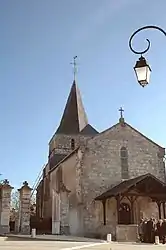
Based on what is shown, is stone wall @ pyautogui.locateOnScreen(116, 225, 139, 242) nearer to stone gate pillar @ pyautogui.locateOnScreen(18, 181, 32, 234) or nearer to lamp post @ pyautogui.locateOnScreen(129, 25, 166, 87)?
stone gate pillar @ pyautogui.locateOnScreen(18, 181, 32, 234)

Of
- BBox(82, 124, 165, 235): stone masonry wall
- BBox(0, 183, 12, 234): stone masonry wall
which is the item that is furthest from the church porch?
BBox(0, 183, 12, 234): stone masonry wall

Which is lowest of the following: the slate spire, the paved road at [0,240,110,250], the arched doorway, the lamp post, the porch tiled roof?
the paved road at [0,240,110,250]

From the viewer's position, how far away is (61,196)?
24797mm

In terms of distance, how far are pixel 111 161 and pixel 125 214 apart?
4.00m

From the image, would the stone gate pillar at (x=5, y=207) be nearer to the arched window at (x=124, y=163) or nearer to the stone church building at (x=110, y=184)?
the stone church building at (x=110, y=184)

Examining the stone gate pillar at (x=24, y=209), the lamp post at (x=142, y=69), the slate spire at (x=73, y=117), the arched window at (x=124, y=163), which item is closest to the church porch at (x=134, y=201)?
the arched window at (x=124, y=163)

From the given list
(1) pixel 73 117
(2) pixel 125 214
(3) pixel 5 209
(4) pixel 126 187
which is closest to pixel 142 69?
(4) pixel 126 187

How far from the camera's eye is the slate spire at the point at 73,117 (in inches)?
1490

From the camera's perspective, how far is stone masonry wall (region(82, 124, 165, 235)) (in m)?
25.9

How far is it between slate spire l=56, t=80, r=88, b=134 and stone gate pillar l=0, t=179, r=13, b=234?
45.2 feet

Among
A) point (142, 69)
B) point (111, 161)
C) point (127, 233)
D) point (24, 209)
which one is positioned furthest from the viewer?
point (111, 161)

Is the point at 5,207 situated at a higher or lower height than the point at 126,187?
lower

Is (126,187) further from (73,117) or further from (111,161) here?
(73,117)

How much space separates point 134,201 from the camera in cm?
2583
